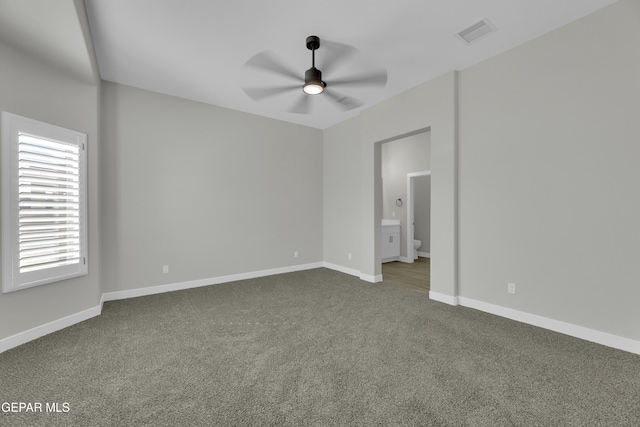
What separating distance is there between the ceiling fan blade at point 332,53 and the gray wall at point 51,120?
2.63 metres

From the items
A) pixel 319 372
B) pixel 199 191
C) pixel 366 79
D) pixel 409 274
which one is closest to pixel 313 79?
pixel 366 79

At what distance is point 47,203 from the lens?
110 inches

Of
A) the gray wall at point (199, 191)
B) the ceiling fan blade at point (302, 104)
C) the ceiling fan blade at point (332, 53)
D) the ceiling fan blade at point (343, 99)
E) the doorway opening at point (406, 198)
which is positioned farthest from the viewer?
the doorway opening at point (406, 198)

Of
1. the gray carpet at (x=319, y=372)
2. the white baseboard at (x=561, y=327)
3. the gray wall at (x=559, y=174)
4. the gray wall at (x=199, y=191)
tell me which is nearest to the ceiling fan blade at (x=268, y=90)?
the gray wall at (x=199, y=191)

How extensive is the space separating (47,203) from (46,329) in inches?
48.4

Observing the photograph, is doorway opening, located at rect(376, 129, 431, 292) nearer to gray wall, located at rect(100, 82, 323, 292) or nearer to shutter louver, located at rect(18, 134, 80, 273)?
gray wall, located at rect(100, 82, 323, 292)

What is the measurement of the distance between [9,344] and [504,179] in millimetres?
5069

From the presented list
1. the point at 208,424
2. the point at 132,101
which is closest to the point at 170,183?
the point at 132,101

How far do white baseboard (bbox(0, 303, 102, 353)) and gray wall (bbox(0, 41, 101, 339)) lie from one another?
0.04 metres

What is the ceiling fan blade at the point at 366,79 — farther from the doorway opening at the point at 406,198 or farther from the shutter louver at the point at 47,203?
the doorway opening at the point at 406,198

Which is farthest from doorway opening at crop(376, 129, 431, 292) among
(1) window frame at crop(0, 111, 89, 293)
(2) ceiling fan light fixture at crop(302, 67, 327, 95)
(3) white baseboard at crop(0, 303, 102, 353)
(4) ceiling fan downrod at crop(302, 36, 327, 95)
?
(1) window frame at crop(0, 111, 89, 293)

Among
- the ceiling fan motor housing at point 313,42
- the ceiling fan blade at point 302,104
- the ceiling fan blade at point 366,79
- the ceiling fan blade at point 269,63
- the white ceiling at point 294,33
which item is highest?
the white ceiling at point 294,33

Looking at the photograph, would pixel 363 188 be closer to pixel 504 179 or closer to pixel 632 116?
pixel 504 179

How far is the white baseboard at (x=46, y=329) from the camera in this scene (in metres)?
2.47
